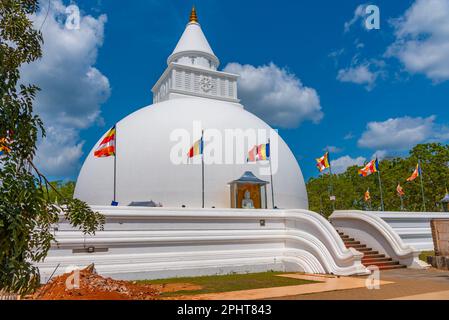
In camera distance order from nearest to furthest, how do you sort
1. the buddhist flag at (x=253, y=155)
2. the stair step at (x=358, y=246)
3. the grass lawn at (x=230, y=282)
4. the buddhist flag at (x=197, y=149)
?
the grass lawn at (x=230, y=282), the stair step at (x=358, y=246), the buddhist flag at (x=197, y=149), the buddhist flag at (x=253, y=155)

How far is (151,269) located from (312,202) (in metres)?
41.5

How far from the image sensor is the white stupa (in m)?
18.0

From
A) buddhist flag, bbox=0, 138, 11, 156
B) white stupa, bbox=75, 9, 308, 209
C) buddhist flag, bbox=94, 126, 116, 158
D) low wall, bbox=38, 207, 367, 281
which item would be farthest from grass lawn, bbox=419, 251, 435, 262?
buddhist flag, bbox=0, 138, 11, 156

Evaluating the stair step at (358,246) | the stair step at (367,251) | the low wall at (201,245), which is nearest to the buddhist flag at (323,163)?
the stair step at (358,246)

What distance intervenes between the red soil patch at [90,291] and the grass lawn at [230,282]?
3.84 ft

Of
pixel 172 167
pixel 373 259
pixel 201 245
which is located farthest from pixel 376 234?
pixel 172 167

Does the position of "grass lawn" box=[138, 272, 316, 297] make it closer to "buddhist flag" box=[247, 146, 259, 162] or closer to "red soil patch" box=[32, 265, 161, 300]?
"red soil patch" box=[32, 265, 161, 300]

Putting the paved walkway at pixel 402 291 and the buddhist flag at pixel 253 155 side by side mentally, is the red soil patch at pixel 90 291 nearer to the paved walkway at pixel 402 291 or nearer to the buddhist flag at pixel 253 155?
the paved walkway at pixel 402 291

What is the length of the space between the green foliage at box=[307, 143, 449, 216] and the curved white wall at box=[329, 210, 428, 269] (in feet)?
77.5

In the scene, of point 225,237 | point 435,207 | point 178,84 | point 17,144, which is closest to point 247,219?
point 225,237

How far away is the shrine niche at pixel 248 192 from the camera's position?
18266mm

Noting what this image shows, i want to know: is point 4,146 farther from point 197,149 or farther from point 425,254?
point 425,254
